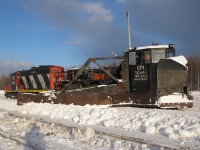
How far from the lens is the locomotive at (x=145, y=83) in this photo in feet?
47.0

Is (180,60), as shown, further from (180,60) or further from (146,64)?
(146,64)

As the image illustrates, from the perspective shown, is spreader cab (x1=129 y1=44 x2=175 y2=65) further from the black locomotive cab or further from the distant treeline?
the distant treeline

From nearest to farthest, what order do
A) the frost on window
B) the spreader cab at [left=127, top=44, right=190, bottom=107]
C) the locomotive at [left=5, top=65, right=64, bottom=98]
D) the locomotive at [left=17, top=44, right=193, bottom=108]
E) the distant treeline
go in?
the locomotive at [left=17, top=44, right=193, bottom=108]
the spreader cab at [left=127, top=44, right=190, bottom=107]
the frost on window
the locomotive at [left=5, top=65, right=64, bottom=98]
the distant treeline

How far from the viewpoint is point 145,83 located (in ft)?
49.0

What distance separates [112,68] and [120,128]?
7.00 metres

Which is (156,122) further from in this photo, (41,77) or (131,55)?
(41,77)

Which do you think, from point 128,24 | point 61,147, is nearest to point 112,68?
point 61,147

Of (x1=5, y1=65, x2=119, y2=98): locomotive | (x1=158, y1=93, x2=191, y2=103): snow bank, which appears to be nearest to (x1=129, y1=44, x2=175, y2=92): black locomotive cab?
(x1=158, y1=93, x2=191, y2=103): snow bank

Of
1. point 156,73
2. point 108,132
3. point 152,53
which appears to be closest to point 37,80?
point 152,53

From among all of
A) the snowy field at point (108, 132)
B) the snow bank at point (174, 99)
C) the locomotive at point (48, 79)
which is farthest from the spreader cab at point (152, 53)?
the snowy field at point (108, 132)

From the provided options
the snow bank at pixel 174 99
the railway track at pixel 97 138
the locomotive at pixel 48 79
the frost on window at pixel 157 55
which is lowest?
the railway track at pixel 97 138

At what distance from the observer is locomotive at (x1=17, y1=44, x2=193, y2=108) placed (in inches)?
564

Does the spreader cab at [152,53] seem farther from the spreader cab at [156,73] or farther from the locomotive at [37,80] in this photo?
the locomotive at [37,80]

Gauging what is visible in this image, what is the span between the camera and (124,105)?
15.1 meters
